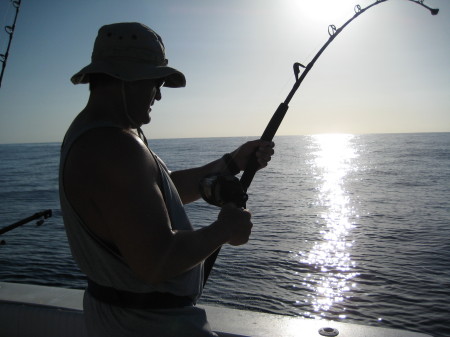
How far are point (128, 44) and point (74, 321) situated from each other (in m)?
2.11

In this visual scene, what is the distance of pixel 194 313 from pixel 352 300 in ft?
20.9

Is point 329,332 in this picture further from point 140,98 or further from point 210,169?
point 140,98

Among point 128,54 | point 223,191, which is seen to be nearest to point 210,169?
point 223,191

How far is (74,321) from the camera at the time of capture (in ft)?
9.25

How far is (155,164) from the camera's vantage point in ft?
4.43

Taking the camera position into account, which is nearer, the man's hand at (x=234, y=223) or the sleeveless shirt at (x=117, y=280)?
the sleeveless shirt at (x=117, y=280)

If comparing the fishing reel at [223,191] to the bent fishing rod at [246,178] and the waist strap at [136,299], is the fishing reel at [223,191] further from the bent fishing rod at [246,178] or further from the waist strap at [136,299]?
the waist strap at [136,299]

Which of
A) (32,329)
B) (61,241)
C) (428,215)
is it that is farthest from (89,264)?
(428,215)

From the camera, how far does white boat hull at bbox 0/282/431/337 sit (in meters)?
2.55

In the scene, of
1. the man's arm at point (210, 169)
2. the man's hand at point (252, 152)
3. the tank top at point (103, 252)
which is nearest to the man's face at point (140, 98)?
the tank top at point (103, 252)

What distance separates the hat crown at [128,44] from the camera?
4.63 ft

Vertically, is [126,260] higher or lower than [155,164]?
lower

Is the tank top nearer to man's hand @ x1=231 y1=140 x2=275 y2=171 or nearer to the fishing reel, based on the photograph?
the fishing reel

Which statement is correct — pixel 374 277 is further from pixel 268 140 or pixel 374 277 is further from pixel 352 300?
pixel 268 140
